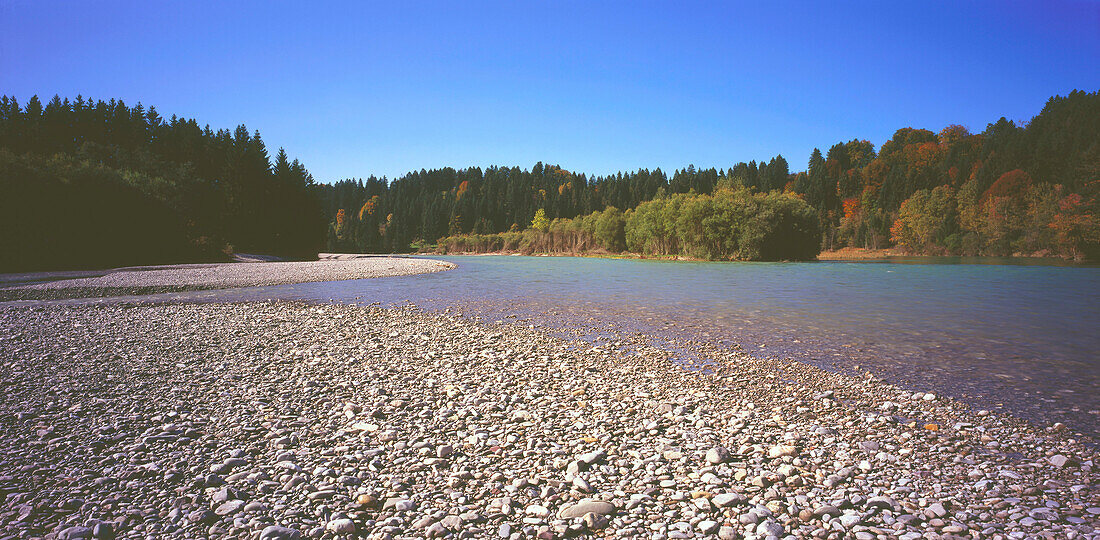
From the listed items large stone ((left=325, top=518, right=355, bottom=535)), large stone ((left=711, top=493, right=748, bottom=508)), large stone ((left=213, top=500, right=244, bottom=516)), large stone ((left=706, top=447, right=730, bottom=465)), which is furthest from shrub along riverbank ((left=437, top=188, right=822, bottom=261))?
large stone ((left=213, top=500, right=244, bottom=516))

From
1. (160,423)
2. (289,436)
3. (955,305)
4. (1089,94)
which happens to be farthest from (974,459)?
(1089,94)

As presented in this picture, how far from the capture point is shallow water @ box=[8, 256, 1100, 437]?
28.1 ft

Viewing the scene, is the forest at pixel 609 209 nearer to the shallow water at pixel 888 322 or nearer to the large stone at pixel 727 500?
the shallow water at pixel 888 322

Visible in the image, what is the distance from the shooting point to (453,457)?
5.26 m

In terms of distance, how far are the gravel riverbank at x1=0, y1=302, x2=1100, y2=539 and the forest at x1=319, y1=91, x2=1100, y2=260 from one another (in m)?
67.7

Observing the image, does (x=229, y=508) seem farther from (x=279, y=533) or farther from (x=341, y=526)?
(x=341, y=526)

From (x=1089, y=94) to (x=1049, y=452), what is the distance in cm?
15032

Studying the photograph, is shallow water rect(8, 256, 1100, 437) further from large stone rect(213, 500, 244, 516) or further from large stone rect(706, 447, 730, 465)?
large stone rect(213, 500, 244, 516)

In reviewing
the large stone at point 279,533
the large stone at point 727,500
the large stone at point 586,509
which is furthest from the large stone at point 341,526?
the large stone at point 727,500

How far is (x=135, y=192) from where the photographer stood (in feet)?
170

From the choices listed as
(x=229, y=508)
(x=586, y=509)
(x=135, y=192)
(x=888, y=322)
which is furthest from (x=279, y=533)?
(x=135, y=192)

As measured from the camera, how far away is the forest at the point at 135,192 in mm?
41031

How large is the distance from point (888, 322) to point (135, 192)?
2621 inches

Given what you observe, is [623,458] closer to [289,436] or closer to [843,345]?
[289,436]
